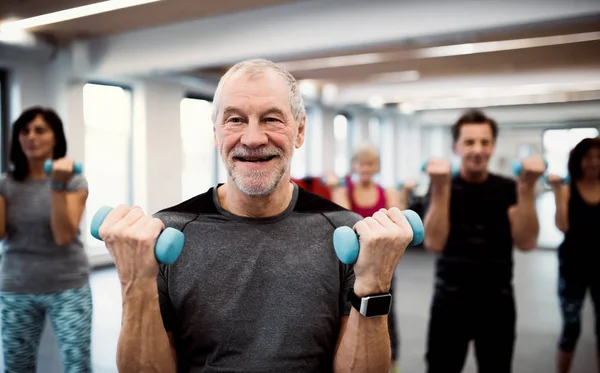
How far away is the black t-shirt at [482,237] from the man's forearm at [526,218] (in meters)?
0.04

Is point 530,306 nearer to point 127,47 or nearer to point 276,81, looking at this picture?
point 276,81

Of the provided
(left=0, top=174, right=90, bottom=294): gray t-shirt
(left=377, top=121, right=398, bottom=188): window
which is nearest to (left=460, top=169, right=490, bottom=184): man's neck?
(left=0, top=174, right=90, bottom=294): gray t-shirt

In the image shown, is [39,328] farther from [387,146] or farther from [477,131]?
[387,146]

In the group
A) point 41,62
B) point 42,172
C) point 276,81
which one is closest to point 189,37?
point 41,62

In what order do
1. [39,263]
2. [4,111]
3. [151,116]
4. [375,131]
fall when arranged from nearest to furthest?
[39,263]
[151,116]
[4,111]
[375,131]

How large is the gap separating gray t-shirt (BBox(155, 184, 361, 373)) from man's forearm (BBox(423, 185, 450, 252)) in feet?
3.30

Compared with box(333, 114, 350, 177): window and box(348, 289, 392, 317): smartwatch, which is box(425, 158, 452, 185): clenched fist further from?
box(333, 114, 350, 177): window

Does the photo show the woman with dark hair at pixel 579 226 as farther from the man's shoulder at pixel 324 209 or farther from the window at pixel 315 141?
the window at pixel 315 141

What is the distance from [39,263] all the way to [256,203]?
108cm

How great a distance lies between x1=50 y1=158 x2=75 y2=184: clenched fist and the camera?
161 centimetres

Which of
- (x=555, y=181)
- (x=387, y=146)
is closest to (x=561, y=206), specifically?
(x=555, y=181)

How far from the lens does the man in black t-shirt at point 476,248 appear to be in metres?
1.91

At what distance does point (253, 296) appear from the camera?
101cm

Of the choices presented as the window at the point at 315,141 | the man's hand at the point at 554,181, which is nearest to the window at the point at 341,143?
the window at the point at 315,141
